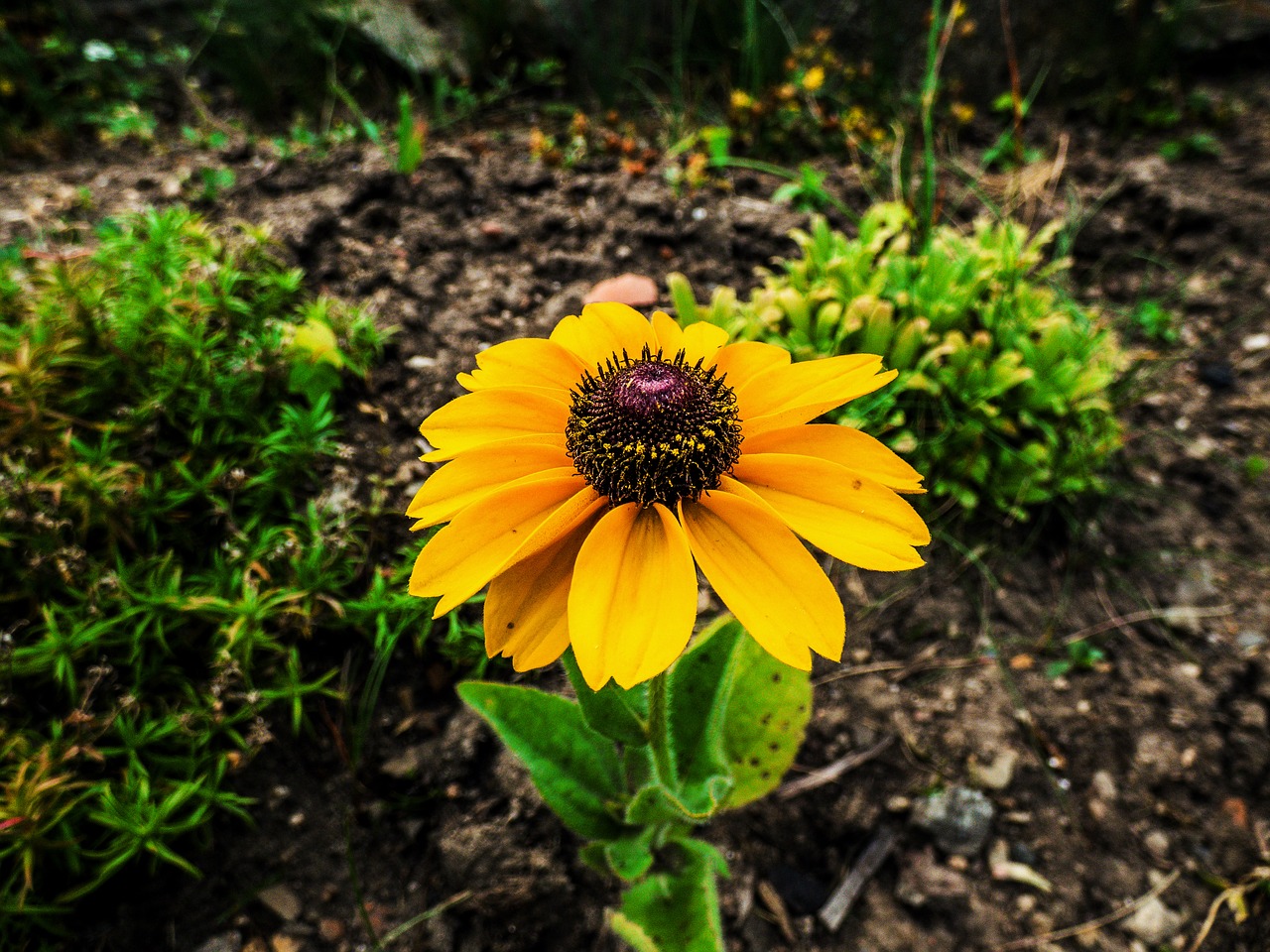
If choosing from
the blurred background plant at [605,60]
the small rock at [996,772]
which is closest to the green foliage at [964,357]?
the small rock at [996,772]

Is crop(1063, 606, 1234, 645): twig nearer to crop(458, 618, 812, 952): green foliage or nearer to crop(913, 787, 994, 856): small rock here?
crop(913, 787, 994, 856): small rock

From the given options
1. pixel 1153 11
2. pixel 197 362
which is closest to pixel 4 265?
pixel 197 362

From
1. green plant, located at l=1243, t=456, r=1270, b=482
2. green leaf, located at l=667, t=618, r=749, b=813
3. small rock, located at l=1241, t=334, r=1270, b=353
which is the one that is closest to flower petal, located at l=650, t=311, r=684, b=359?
green leaf, located at l=667, t=618, r=749, b=813

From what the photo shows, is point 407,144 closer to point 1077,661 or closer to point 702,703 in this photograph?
point 702,703

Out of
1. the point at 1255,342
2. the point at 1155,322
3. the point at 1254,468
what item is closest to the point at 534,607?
the point at 1254,468

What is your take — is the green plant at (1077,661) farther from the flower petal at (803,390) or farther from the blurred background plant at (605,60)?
the blurred background plant at (605,60)
